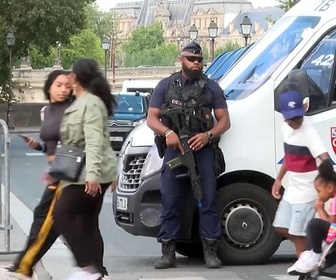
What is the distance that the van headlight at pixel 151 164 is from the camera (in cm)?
1002

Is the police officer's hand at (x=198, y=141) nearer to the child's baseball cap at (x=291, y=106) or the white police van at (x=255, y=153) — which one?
the white police van at (x=255, y=153)

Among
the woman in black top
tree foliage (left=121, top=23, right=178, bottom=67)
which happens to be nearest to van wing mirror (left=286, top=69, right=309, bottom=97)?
the woman in black top

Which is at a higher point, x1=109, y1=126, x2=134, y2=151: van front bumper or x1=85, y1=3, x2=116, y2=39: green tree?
x1=85, y1=3, x2=116, y2=39: green tree

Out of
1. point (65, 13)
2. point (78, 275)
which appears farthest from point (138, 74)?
point (78, 275)

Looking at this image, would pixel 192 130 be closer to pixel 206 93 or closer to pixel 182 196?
pixel 206 93

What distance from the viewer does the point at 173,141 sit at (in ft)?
31.2

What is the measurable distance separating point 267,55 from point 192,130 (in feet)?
4.18

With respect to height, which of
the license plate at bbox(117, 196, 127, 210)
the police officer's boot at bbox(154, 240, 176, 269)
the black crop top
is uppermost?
the black crop top

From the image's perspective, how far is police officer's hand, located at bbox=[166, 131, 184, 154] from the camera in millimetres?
9523

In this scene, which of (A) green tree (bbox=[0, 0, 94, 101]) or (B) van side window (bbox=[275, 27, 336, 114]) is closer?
(B) van side window (bbox=[275, 27, 336, 114])

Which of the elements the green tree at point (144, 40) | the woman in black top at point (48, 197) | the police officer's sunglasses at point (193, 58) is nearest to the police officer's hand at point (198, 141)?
the police officer's sunglasses at point (193, 58)

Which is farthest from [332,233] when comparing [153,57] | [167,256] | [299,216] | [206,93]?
[153,57]

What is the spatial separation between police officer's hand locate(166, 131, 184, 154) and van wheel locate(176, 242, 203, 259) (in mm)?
1546

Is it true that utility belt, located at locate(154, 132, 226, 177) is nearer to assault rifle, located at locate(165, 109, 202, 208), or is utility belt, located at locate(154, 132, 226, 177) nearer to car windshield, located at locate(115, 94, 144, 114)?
assault rifle, located at locate(165, 109, 202, 208)
